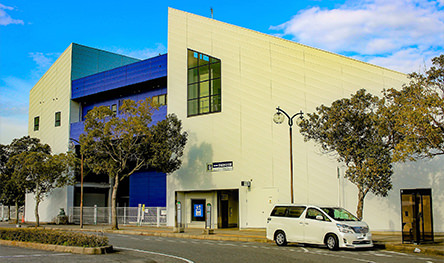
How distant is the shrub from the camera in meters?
16.4

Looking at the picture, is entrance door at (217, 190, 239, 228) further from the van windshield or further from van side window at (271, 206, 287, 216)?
the van windshield

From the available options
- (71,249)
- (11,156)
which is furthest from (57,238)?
(11,156)

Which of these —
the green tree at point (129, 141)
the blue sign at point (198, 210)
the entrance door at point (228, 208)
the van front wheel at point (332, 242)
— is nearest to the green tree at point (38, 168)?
the green tree at point (129, 141)

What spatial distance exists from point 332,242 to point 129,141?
59.3 feet

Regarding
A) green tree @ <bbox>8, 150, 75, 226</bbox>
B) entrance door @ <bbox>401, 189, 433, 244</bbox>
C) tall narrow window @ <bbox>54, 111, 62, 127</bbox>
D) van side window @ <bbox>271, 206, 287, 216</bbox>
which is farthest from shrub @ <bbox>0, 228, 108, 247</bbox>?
tall narrow window @ <bbox>54, 111, 62, 127</bbox>

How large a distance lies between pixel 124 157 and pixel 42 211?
21.7 metres

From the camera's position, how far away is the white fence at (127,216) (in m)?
38.0

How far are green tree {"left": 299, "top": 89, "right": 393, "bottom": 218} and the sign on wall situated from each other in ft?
39.6

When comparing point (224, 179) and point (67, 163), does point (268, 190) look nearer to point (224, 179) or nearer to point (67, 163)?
point (224, 179)

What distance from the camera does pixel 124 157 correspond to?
108 feet

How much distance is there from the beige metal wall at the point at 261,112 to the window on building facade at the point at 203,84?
1.67 feet

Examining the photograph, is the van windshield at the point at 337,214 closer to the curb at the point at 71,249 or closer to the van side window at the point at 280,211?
the van side window at the point at 280,211

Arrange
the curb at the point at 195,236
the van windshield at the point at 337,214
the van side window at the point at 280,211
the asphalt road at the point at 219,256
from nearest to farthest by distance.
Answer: the asphalt road at the point at 219,256 → the van windshield at the point at 337,214 → the van side window at the point at 280,211 → the curb at the point at 195,236

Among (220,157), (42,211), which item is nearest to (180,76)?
(220,157)
